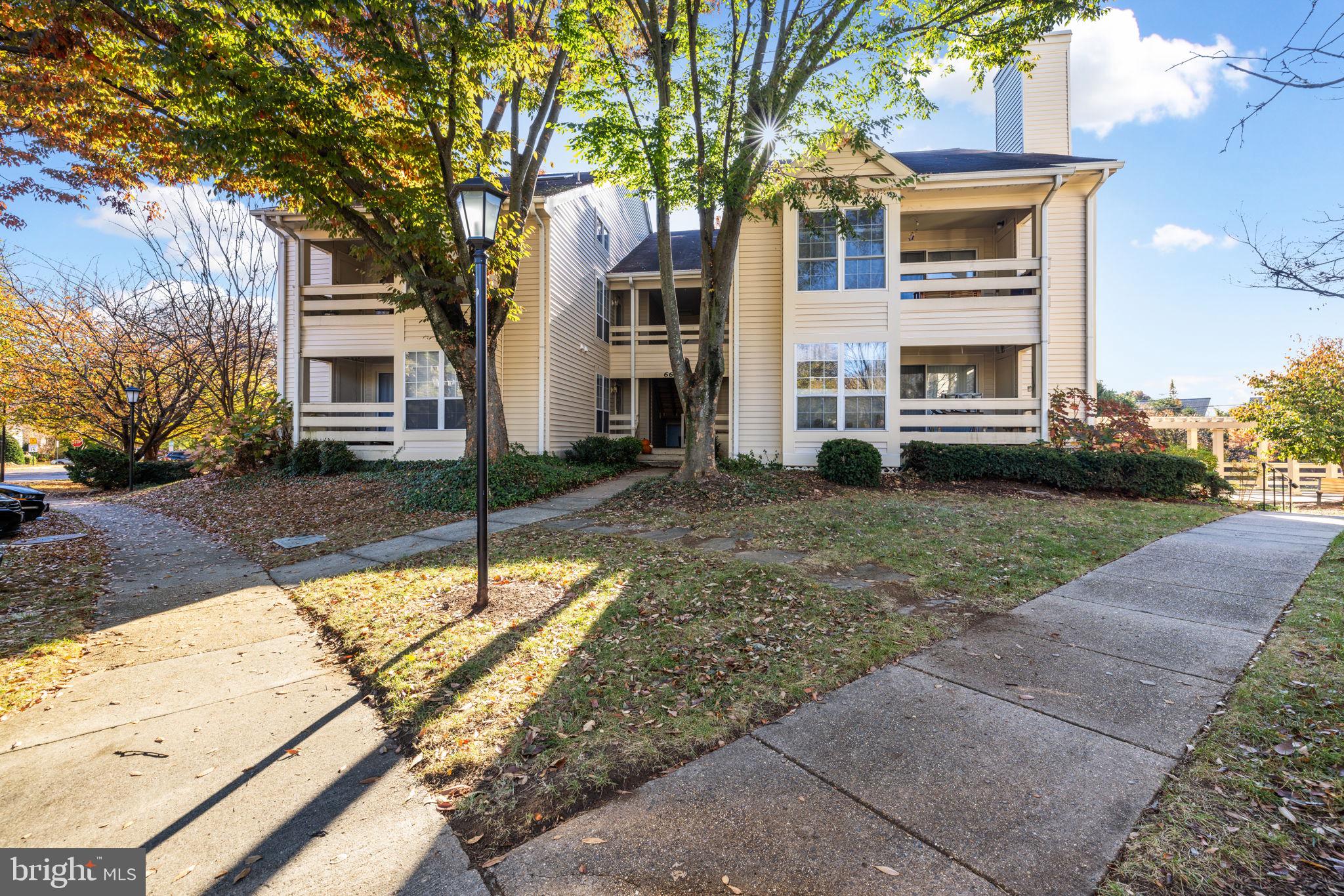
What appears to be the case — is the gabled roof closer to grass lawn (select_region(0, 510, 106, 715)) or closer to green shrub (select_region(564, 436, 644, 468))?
green shrub (select_region(564, 436, 644, 468))

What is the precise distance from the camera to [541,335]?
1299 centimetres

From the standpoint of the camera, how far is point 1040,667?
10.5 feet

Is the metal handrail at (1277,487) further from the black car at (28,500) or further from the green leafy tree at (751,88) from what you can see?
the black car at (28,500)

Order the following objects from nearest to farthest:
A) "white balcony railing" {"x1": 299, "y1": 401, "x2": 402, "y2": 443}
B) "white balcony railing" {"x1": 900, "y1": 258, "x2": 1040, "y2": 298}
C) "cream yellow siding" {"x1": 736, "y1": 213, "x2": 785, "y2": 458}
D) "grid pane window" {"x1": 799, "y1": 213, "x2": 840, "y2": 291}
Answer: "white balcony railing" {"x1": 900, "y1": 258, "x2": 1040, "y2": 298} < "grid pane window" {"x1": 799, "y1": 213, "x2": 840, "y2": 291} < "cream yellow siding" {"x1": 736, "y1": 213, "x2": 785, "y2": 458} < "white balcony railing" {"x1": 299, "y1": 401, "x2": 402, "y2": 443}

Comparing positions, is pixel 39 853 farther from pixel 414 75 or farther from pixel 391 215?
pixel 391 215

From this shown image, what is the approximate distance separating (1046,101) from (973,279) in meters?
7.11

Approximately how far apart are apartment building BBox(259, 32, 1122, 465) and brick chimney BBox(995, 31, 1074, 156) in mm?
46

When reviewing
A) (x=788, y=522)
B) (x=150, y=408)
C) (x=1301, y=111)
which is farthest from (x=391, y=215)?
(x=150, y=408)

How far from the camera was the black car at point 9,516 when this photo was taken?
799 cm

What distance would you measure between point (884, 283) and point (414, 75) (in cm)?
937

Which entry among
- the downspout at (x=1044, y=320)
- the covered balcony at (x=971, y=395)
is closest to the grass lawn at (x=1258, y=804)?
the covered balcony at (x=971, y=395)

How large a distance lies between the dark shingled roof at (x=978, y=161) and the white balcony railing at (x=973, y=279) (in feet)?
6.45

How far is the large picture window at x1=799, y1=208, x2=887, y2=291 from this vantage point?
1156 cm

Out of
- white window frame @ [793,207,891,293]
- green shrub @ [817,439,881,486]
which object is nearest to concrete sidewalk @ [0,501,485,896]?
green shrub @ [817,439,881,486]
